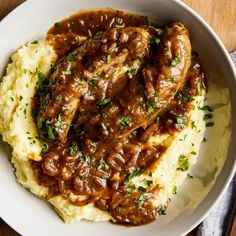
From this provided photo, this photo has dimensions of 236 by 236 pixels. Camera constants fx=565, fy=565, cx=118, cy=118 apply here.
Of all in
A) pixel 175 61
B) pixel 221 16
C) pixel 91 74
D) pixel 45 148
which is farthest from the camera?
pixel 221 16

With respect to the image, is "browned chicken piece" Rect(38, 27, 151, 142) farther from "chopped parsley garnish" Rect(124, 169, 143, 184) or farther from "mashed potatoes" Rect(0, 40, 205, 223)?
"chopped parsley garnish" Rect(124, 169, 143, 184)

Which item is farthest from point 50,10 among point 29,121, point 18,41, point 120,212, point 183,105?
point 120,212

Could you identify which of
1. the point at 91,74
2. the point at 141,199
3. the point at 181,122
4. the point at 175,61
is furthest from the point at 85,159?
the point at 175,61

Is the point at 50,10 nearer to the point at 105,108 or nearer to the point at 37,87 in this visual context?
the point at 37,87

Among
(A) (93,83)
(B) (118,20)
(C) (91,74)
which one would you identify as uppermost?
(B) (118,20)

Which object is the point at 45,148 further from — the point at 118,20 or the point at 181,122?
the point at 118,20

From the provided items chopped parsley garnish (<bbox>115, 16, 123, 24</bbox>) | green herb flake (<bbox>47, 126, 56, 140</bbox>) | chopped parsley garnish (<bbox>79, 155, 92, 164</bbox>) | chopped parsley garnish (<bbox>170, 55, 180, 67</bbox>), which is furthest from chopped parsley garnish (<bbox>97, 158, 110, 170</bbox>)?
chopped parsley garnish (<bbox>115, 16, 123, 24</bbox>)

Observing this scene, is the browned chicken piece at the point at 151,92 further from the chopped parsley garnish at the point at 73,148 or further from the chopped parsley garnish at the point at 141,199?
the chopped parsley garnish at the point at 141,199
